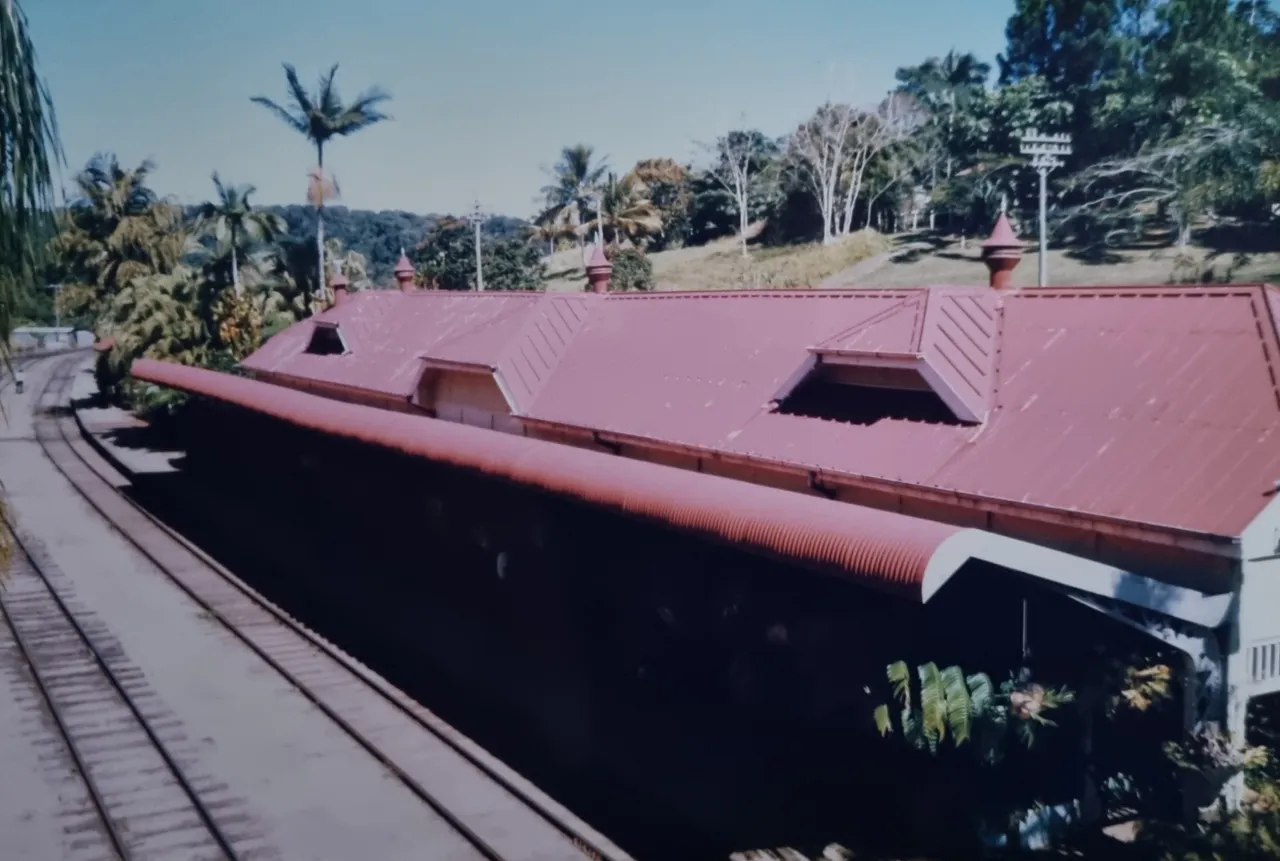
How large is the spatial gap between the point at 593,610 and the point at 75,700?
20.4 feet

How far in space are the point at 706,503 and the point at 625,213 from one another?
163 ft

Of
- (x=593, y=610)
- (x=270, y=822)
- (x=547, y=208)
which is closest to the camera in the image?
(x=270, y=822)

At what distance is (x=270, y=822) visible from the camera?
9.63m

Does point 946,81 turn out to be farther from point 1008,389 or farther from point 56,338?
point 56,338

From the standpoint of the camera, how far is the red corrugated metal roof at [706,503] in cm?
702

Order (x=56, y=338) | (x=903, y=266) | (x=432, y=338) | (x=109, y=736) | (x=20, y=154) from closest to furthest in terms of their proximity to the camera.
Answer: (x=20, y=154), (x=109, y=736), (x=432, y=338), (x=903, y=266), (x=56, y=338)

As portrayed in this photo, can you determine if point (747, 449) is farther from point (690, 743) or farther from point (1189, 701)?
point (1189, 701)

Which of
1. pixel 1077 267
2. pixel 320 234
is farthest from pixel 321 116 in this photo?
pixel 1077 267

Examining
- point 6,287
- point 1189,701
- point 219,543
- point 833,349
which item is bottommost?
point 219,543

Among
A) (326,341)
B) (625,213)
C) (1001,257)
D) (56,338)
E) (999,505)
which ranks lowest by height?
(56,338)

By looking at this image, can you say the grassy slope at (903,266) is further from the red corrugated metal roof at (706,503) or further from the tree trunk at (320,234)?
the red corrugated metal roof at (706,503)

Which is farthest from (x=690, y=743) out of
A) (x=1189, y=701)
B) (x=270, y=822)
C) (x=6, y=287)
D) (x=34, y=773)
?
(x=6, y=287)

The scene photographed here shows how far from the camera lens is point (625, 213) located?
2243 inches

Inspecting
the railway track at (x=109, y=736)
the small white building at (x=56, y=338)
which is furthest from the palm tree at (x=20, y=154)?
the small white building at (x=56, y=338)
